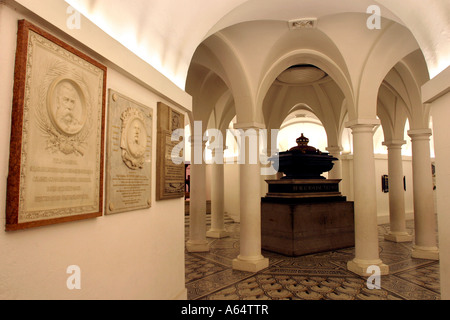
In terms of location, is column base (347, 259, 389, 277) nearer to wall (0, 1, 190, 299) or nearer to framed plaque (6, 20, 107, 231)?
wall (0, 1, 190, 299)

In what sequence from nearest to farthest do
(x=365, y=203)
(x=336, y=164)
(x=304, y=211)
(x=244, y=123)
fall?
(x=365, y=203), (x=244, y=123), (x=304, y=211), (x=336, y=164)

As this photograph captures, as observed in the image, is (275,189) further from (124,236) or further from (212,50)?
(124,236)

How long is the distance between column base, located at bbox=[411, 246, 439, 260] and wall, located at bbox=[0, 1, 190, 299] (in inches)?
223

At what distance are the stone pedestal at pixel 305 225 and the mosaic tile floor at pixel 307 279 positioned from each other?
273 millimetres

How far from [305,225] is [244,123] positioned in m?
2.91

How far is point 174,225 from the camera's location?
12.6 feet

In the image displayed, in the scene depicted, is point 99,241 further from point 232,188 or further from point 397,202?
point 232,188

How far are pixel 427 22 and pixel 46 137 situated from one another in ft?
12.6

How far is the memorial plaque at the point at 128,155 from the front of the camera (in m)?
2.68

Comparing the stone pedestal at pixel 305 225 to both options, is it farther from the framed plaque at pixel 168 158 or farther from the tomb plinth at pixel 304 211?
the framed plaque at pixel 168 158

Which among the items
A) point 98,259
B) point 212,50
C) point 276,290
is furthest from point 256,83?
point 98,259

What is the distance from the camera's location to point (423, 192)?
23.3 ft

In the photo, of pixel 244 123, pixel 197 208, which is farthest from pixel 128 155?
pixel 197 208

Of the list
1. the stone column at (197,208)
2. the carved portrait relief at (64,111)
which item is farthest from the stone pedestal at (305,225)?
the carved portrait relief at (64,111)
